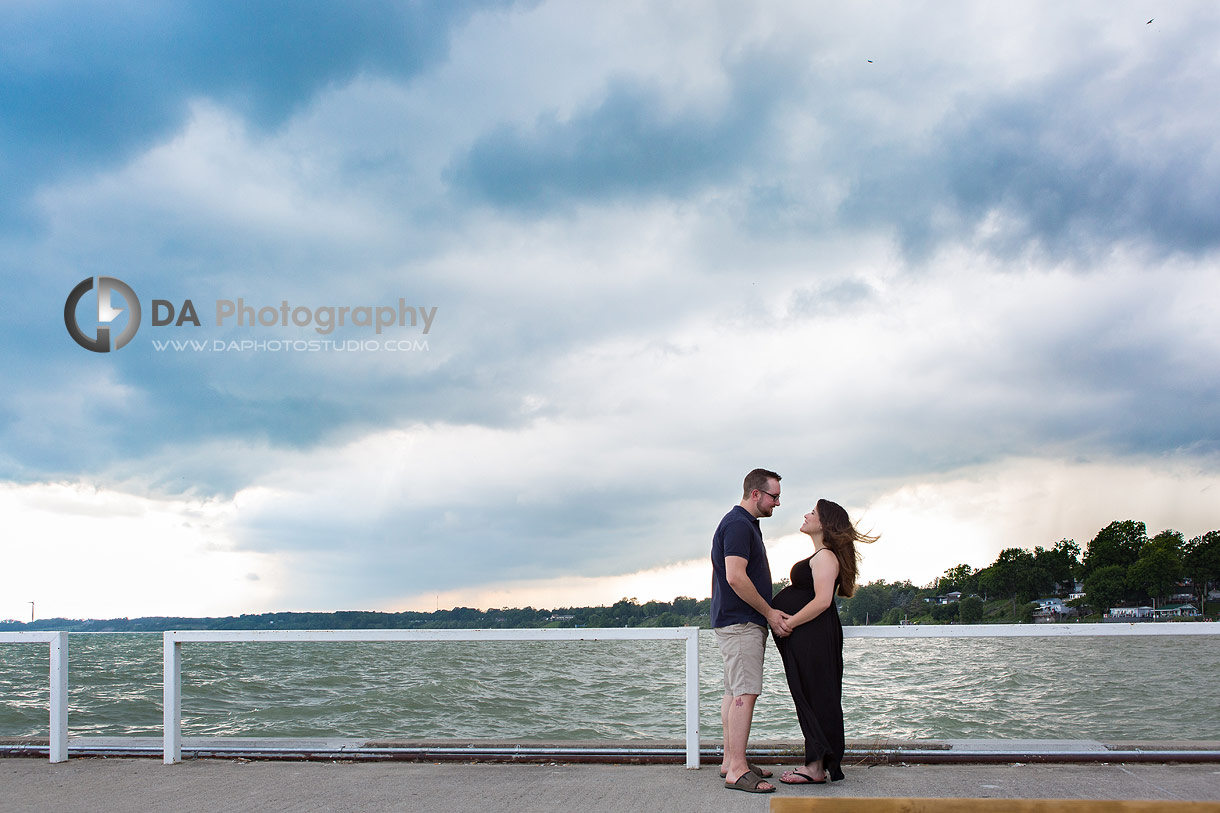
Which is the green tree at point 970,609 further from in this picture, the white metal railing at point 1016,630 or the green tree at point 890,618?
the white metal railing at point 1016,630

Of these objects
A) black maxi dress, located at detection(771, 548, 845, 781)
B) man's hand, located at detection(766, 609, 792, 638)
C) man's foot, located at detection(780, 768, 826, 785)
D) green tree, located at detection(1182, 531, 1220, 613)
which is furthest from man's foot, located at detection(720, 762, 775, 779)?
green tree, located at detection(1182, 531, 1220, 613)

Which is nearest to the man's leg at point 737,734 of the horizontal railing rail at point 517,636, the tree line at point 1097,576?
the horizontal railing rail at point 517,636

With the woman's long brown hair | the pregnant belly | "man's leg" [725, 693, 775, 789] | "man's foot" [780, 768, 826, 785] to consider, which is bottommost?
"man's foot" [780, 768, 826, 785]

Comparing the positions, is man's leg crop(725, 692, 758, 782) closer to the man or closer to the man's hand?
the man

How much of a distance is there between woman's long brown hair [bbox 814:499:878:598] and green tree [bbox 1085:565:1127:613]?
144 metres

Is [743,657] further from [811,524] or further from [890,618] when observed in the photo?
[890,618]

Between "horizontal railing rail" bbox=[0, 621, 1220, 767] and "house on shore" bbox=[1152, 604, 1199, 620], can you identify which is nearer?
"horizontal railing rail" bbox=[0, 621, 1220, 767]

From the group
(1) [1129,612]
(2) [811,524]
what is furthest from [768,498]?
(1) [1129,612]

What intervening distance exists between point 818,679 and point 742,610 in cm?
57

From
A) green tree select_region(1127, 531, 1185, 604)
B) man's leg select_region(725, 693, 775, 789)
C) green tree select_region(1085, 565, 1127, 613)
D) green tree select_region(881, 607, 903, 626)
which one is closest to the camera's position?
man's leg select_region(725, 693, 775, 789)

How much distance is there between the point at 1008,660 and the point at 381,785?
1645 inches

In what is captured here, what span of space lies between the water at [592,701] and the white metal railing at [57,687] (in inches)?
164

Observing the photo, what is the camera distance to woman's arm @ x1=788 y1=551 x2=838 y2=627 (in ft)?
15.7

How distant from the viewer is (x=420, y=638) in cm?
553
